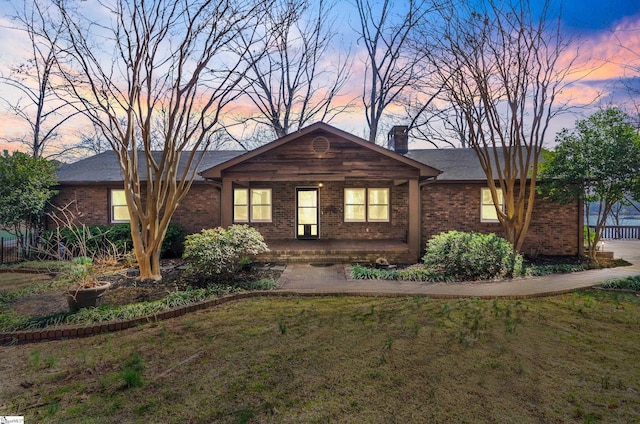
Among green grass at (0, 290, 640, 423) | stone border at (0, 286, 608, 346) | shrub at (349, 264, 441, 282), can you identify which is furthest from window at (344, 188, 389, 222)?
green grass at (0, 290, 640, 423)

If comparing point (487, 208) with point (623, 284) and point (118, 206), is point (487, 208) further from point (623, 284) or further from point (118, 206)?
point (118, 206)

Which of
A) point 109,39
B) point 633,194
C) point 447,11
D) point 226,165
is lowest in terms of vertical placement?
point 633,194

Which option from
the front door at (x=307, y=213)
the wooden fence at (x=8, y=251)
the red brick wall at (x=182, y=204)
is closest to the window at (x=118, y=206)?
the red brick wall at (x=182, y=204)

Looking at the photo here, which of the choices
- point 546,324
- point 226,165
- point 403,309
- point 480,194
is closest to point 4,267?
point 226,165

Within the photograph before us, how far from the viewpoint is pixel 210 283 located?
24.8 ft

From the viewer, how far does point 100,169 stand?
45.9 ft

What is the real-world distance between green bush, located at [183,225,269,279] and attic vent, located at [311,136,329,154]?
4132mm

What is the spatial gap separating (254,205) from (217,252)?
599cm

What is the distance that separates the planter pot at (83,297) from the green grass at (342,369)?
1.08m

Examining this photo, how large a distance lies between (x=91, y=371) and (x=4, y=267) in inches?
357

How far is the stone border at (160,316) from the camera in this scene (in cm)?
489

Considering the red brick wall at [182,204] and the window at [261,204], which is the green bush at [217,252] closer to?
the red brick wall at [182,204]

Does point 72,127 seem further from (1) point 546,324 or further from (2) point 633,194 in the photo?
(2) point 633,194

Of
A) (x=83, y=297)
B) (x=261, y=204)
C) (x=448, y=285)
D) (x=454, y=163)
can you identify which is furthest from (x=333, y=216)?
(x=83, y=297)
